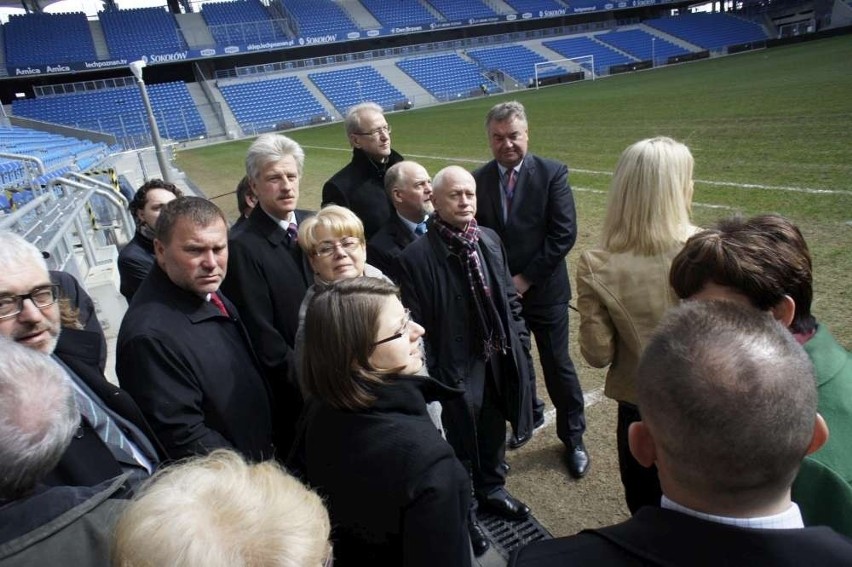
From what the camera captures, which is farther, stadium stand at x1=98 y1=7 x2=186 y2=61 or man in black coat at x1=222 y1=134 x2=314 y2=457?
stadium stand at x1=98 y1=7 x2=186 y2=61

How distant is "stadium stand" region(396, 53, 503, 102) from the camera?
1807 inches

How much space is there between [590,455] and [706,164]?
837 cm

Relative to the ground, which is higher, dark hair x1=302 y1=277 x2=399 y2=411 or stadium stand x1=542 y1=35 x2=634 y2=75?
stadium stand x1=542 y1=35 x2=634 y2=75

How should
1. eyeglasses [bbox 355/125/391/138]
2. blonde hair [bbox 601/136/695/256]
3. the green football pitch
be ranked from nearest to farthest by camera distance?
blonde hair [bbox 601/136/695/256], eyeglasses [bbox 355/125/391/138], the green football pitch

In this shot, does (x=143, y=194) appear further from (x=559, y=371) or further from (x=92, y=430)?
(x=559, y=371)

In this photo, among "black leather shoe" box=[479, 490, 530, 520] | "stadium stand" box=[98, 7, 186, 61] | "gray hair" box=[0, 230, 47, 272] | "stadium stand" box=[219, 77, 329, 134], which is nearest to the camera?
"gray hair" box=[0, 230, 47, 272]

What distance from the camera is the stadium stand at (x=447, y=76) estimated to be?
45906 millimetres

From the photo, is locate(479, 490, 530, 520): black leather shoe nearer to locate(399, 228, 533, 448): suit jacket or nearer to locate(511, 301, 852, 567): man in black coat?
locate(399, 228, 533, 448): suit jacket

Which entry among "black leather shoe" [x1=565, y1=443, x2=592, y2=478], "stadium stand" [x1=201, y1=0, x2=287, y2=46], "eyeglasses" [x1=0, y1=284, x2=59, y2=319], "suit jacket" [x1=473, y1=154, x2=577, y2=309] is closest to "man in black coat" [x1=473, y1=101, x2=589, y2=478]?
"suit jacket" [x1=473, y1=154, x2=577, y2=309]

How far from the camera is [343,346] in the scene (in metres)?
1.76

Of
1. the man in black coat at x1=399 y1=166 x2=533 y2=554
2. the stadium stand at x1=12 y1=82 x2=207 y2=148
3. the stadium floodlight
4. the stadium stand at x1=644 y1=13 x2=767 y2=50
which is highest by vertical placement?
the stadium stand at x1=644 y1=13 x2=767 y2=50

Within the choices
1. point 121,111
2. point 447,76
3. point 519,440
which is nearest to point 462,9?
point 447,76

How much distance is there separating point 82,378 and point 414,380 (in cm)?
127

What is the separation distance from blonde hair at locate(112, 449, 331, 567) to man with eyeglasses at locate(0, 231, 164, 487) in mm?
735
